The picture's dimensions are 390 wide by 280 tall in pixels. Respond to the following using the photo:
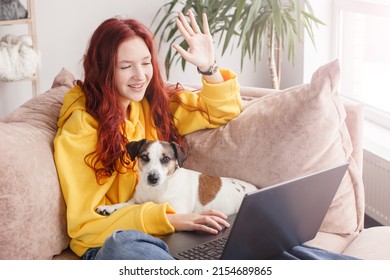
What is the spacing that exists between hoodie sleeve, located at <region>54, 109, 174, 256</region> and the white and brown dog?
51 millimetres

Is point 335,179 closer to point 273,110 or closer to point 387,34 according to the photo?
point 273,110

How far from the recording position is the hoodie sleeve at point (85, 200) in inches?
63.6

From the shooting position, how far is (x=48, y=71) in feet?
10.8

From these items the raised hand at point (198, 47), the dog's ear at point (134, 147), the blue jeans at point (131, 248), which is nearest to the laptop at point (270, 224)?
the blue jeans at point (131, 248)

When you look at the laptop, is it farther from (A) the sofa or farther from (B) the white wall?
(B) the white wall

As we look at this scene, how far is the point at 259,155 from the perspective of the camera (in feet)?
5.81

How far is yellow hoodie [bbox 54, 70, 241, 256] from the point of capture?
5.31 feet

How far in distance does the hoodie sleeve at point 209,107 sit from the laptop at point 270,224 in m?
0.40

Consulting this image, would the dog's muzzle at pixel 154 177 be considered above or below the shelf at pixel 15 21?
below

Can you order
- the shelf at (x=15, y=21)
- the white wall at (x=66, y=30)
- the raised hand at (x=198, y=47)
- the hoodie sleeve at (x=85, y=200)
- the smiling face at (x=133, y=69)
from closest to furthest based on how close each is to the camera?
the hoodie sleeve at (x=85, y=200) < the smiling face at (x=133, y=69) < the raised hand at (x=198, y=47) < the shelf at (x=15, y=21) < the white wall at (x=66, y=30)

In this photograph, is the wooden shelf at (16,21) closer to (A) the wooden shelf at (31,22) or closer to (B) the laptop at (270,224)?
(A) the wooden shelf at (31,22)

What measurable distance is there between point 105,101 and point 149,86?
18 cm

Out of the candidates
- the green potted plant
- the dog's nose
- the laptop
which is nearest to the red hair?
the dog's nose

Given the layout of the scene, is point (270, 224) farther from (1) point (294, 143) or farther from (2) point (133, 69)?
(2) point (133, 69)
